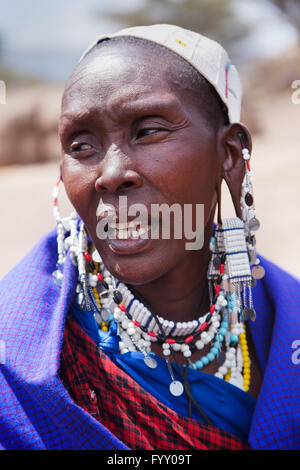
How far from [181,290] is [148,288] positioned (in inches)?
5.2

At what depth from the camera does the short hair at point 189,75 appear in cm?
185

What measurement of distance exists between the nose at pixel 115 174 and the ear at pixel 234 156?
1.39ft

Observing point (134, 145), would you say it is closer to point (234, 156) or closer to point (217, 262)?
point (234, 156)

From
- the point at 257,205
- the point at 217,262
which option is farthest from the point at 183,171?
the point at 257,205

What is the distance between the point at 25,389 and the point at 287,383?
92cm

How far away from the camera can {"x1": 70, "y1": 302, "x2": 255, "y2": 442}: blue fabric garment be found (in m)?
1.93

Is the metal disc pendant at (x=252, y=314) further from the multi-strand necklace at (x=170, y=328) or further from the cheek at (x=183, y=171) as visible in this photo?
the cheek at (x=183, y=171)

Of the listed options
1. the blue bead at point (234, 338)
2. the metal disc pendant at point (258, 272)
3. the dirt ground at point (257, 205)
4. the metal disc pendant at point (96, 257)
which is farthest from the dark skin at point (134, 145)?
the dirt ground at point (257, 205)

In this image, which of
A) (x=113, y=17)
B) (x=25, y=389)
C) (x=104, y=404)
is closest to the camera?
(x=25, y=389)

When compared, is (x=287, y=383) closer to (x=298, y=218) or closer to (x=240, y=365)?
(x=240, y=365)

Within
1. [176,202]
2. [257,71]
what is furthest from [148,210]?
[257,71]

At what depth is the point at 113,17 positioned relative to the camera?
81.3ft

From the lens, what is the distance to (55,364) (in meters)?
1.72

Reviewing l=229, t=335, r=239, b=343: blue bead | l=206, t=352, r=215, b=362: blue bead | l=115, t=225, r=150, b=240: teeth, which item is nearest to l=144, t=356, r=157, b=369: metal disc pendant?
l=206, t=352, r=215, b=362: blue bead
